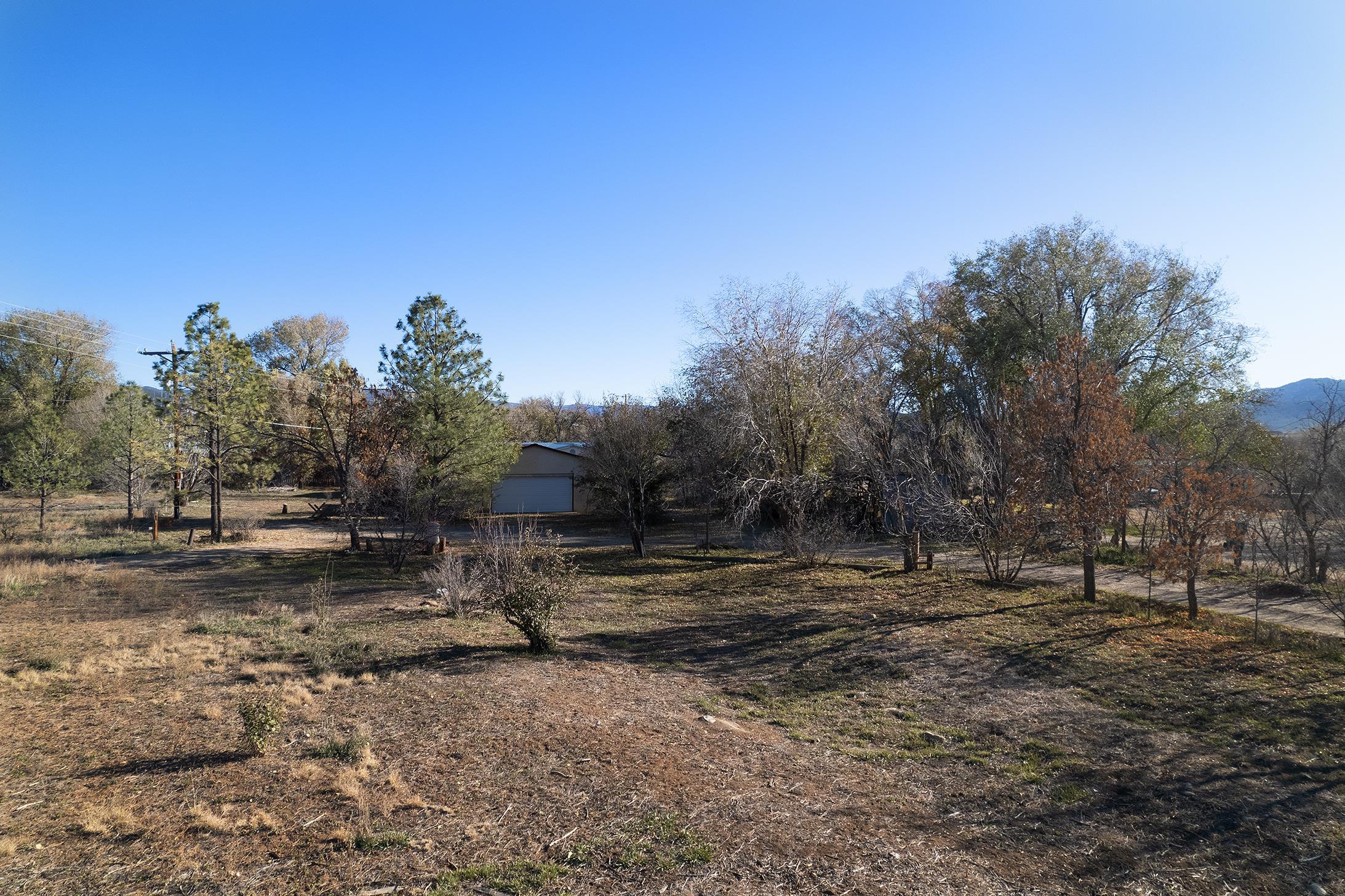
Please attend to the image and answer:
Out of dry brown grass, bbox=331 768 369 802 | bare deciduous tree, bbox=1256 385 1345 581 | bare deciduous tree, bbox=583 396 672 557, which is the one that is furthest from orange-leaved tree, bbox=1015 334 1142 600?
dry brown grass, bbox=331 768 369 802

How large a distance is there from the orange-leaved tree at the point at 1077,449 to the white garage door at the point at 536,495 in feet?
79.9

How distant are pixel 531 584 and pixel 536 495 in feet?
83.0

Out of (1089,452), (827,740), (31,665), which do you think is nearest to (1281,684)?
(1089,452)

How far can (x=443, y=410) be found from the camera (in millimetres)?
19875

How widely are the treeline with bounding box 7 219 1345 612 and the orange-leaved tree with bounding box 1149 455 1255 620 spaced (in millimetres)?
41

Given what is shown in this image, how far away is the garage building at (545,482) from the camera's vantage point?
33.8 meters

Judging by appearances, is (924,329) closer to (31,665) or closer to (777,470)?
(777,470)

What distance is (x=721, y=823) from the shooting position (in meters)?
4.87

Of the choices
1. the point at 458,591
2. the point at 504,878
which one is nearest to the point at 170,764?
the point at 504,878

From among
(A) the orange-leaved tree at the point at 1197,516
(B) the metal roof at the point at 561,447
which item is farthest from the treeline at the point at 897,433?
(B) the metal roof at the point at 561,447

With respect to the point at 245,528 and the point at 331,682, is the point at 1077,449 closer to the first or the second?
the point at 331,682

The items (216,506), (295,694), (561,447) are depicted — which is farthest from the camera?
(561,447)

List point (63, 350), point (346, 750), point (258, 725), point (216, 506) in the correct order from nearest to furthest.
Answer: point (258, 725)
point (346, 750)
point (216, 506)
point (63, 350)

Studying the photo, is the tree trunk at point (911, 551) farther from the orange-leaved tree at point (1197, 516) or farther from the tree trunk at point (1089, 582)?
the orange-leaved tree at point (1197, 516)
